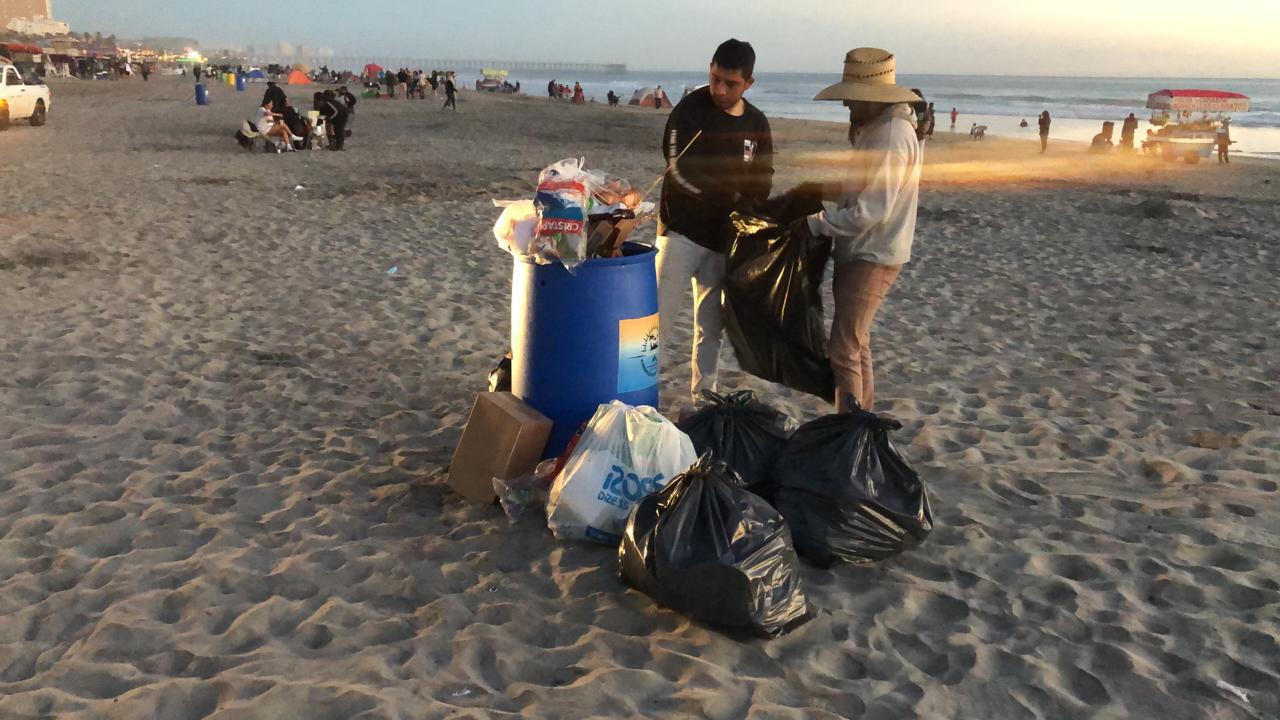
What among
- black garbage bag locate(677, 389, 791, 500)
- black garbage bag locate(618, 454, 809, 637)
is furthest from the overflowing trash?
black garbage bag locate(618, 454, 809, 637)

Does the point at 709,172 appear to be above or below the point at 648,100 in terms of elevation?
below

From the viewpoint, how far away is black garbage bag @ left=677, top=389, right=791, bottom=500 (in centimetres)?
331

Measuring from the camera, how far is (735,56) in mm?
3658

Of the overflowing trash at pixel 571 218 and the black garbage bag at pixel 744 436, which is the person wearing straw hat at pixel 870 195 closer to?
the black garbage bag at pixel 744 436

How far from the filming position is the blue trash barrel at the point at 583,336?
3309 millimetres

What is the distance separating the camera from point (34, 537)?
10.4 feet

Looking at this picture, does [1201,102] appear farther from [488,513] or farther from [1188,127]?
[488,513]

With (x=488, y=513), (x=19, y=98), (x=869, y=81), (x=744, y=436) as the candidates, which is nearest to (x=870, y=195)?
(x=869, y=81)

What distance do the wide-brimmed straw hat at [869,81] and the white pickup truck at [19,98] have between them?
20.5 meters

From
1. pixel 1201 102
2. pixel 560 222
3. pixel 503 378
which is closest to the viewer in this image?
pixel 560 222

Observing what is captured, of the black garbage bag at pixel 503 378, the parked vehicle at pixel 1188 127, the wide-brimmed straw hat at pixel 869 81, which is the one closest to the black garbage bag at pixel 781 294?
the wide-brimmed straw hat at pixel 869 81

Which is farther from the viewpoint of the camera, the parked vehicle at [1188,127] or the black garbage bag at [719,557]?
the parked vehicle at [1188,127]

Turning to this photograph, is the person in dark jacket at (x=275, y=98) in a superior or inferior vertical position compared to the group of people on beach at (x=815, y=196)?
superior

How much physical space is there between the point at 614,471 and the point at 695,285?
53.1 inches
